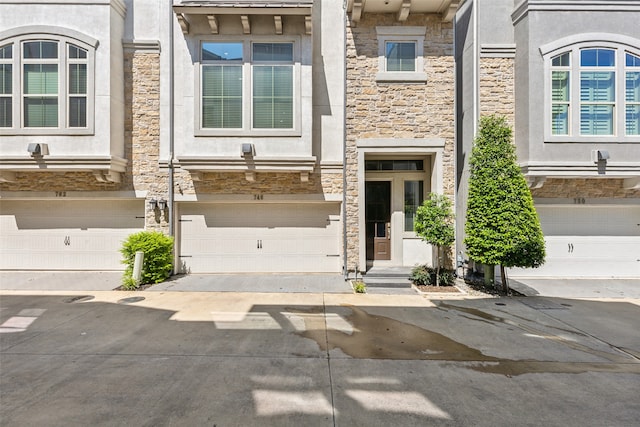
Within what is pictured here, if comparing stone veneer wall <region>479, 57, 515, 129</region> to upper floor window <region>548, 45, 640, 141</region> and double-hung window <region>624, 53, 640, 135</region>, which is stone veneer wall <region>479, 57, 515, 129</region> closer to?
upper floor window <region>548, 45, 640, 141</region>

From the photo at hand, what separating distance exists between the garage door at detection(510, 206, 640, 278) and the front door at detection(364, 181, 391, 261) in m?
3.85

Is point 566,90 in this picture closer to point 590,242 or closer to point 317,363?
point 590,242

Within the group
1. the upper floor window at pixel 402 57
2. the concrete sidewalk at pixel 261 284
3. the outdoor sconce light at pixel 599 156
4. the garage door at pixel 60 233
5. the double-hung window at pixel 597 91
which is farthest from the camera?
the garage door at pixel 60 233

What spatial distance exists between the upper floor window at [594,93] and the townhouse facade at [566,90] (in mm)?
25

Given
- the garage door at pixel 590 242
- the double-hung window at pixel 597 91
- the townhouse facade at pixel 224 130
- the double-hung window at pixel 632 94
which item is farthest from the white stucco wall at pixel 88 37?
the double-hung window at pixel 632 94

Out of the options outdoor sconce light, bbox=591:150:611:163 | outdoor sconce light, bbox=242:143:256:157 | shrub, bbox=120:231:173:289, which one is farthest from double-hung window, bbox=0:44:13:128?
outdoor sconce light, bbox=591:150:611:163

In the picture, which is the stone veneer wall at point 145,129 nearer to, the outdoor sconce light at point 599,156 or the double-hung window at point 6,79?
the double-hung window at point 6,79

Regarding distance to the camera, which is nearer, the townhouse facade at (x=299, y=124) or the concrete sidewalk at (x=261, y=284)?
the concrete sidewalk at (x=261, y=284)

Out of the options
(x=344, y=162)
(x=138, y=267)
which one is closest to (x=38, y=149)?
(x=138, y=267)

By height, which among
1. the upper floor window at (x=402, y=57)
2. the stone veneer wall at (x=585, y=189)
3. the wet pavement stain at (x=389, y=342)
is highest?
the upper floor window at (x=402, y=57)

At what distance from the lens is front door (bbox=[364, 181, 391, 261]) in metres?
9.29

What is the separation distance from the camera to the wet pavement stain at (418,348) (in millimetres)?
3961

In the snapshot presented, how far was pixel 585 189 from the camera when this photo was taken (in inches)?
340

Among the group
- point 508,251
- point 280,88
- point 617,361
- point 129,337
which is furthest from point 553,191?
point 129,337
